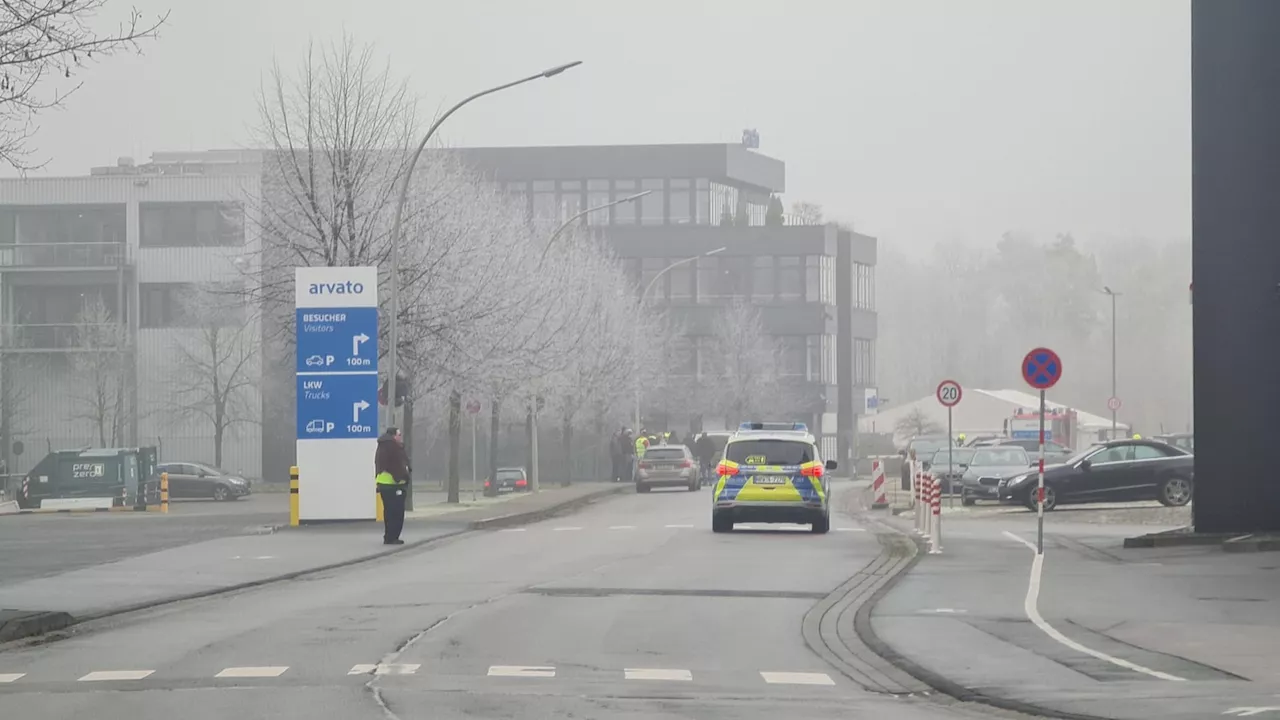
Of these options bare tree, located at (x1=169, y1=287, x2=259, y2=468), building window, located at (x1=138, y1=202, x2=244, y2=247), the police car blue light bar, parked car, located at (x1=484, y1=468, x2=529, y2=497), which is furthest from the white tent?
the police car blue light bar

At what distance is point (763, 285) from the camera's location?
4038 inches

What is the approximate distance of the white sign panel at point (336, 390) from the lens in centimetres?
→ 3347

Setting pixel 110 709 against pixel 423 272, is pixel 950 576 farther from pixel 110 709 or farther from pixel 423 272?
pixel 423 272

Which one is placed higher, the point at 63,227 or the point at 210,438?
the point at 63,227

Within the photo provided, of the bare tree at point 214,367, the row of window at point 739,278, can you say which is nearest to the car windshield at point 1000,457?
Result: the bare tree at point 214,367

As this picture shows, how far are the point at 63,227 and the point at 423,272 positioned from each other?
149 feet

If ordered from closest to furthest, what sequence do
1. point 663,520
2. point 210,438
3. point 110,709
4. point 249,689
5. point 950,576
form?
point 110,709
point 249,689
point 950,576
point 663,520
point 210,438

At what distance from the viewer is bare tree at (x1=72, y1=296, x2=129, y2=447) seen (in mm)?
74062

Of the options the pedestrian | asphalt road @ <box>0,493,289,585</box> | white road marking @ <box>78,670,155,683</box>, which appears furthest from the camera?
the pedestrian

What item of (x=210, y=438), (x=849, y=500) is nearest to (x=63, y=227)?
(x=210, y=438)

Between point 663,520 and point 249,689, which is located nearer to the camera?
point 249,689

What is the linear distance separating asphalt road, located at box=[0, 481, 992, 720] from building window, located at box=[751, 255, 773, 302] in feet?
253

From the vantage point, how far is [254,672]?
1316 cm

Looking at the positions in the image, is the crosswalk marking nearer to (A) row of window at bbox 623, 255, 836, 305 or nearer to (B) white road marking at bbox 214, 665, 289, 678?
(B) white road marking at bbox 214, 665, 289, 678
